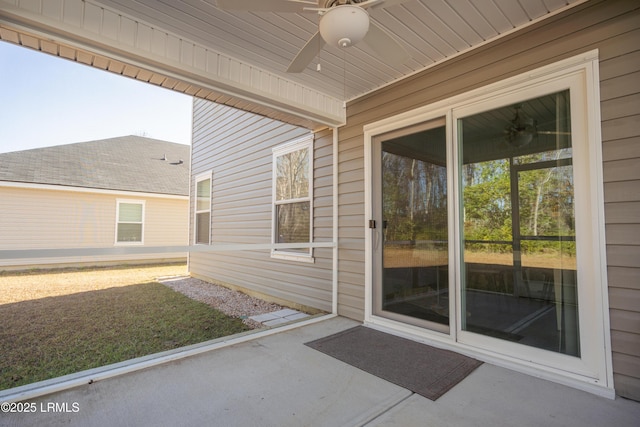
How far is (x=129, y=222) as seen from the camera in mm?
5734

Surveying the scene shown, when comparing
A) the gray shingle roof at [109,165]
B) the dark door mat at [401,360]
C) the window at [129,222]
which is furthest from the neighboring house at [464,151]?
the window at [129,222]

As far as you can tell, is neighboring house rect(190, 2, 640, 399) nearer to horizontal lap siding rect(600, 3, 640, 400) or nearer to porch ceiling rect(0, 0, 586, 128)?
horizontal lap siding rect(600, 3, 640, 400)

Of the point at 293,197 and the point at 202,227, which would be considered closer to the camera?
the point at 293,197

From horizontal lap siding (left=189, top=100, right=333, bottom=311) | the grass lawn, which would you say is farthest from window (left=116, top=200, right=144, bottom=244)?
horizontal lap siding (left=189, top=100, right=333, bottom=311)

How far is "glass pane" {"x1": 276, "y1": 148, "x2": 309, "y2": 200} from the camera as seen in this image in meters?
4.35

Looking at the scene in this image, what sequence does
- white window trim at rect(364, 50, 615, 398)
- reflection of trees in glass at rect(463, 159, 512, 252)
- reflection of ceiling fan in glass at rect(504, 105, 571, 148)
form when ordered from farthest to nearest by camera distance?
reflection of trees in glass at rect(463, 159, 512, 252)
reflection of ceiling fan in glass at rect(504, 105, 571, 148)
white window trim at rect(364, 50, 615, 398)

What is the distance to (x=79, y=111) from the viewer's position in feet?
12.1

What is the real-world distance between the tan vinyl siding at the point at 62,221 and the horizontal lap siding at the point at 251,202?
1206 millimetres

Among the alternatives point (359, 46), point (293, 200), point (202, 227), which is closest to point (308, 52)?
point (359, 46)

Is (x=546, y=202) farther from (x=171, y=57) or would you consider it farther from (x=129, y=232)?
(x=129, y=232)

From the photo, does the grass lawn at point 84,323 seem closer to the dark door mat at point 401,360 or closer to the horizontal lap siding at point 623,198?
the dark door mat at point 401,360

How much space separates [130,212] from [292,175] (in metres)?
3.60

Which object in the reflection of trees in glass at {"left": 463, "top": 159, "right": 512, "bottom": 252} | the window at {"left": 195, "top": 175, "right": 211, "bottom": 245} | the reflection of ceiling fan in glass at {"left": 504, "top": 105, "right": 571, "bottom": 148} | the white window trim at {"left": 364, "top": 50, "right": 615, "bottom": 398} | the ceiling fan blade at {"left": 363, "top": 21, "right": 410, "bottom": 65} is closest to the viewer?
the ceiling fan blade at {"left": 363, "top": 21, "right": 410, "bottom": 65}

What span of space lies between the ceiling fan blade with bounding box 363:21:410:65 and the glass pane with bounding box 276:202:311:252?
2532 millimetres
